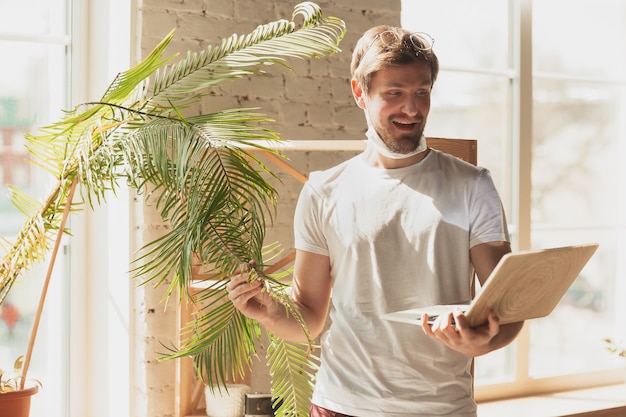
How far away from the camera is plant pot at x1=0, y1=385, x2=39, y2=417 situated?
2.24 meters

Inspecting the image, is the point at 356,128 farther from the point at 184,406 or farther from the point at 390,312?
the point at 390,312

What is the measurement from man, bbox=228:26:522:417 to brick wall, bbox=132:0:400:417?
3.78ft

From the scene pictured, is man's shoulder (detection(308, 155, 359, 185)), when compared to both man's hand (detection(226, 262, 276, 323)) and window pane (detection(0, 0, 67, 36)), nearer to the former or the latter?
man's hand (detection(226, 262, 276, 323))

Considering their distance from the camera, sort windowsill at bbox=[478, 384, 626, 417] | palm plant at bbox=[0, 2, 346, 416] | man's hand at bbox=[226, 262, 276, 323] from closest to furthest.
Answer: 1. man's hand at bbox=[226, 262, 276, 323]
2. palm plant at bbox=[0, 2, 346, 416]
3. windowsill at bbox=[478, 384, 626, 417]

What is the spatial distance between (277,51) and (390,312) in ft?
2.86

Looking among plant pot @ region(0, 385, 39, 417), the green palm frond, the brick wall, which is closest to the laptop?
the green palm frond

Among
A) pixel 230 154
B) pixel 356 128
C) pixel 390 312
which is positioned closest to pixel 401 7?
pixel 356 128

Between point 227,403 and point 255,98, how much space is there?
0.96m

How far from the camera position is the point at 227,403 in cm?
270

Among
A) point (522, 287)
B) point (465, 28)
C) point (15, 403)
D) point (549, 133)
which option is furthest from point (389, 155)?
point (549, 133)

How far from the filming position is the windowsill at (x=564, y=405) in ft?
11.2

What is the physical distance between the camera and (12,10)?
111 inches

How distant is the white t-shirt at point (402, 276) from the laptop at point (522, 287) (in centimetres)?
10

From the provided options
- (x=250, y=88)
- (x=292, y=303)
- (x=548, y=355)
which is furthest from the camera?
(x=548, y=355)
